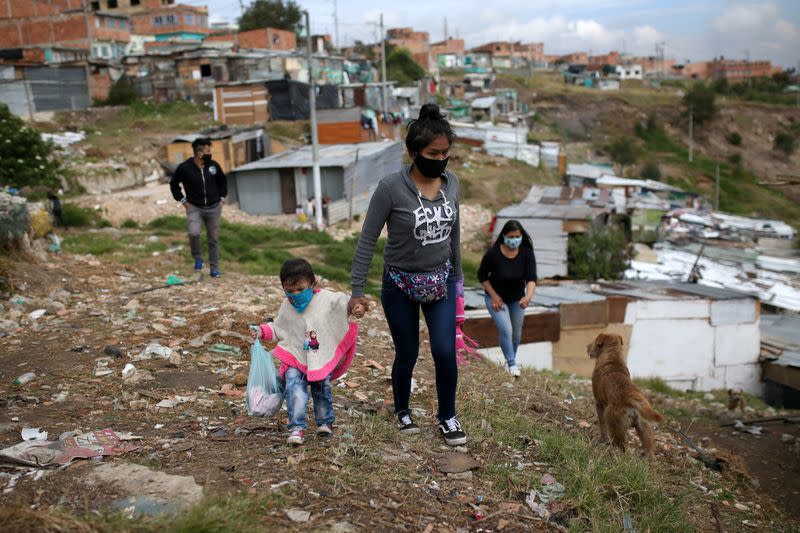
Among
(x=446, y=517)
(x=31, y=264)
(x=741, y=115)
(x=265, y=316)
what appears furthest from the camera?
(x=741, y=115)

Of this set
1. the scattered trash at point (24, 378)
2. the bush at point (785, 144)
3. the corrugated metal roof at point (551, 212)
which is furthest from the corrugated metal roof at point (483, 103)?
the scattered trash at point (24, 378)

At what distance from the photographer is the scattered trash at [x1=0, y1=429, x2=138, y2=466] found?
3.26m

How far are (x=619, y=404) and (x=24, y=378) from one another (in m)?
4.15

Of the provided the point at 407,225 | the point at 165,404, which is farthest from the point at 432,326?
the point at 165,404

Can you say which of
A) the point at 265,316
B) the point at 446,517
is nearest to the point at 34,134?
the point at 265,316

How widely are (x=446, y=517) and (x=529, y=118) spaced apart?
5318cm

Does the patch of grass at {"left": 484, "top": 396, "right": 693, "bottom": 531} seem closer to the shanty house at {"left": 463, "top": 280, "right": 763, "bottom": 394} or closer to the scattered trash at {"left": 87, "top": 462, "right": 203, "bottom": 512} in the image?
the scattered trash at {"left": 87, "top": 462, "right": 203, "bottom": 512}

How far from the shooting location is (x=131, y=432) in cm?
383

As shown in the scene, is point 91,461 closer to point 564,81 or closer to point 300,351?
point 300,351

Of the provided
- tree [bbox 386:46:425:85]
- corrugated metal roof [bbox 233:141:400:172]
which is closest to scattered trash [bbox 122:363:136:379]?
corrugated metal roof [bbox 233:141:400:172]

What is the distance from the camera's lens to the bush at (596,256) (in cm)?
1786

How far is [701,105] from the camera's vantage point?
194 ft

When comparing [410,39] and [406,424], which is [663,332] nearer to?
[406,424]

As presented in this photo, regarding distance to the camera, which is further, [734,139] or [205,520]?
[734,139]
